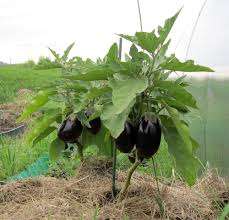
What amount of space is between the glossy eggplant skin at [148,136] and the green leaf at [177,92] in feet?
0.41

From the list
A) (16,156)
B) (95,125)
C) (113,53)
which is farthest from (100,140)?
(16,156)

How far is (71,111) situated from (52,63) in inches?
9.8

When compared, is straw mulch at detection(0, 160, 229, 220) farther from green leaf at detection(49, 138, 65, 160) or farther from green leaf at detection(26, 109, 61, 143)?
green leaf at detection(26, 109, 61, 143)

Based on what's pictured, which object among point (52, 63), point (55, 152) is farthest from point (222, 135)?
point (52, 63)

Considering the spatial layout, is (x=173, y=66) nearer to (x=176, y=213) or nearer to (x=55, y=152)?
(x=176, y=213)

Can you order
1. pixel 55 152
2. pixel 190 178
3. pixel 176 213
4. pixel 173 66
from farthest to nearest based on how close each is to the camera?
1. pixel 55 152
2. pixel 176 213
3. pixel 190 178
4. pixel 173 66

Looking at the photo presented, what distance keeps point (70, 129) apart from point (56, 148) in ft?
1.17

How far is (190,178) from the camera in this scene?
2.46 meters

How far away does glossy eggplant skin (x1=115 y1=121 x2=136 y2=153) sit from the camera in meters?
2.38

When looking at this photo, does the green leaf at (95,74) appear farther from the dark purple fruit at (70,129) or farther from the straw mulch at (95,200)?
the straw mulch at (95,200)

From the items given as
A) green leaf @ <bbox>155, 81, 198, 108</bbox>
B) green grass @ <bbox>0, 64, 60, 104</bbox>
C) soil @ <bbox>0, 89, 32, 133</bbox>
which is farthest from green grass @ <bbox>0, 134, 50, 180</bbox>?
green grass @ <bbox>0, 64, 60, 104</bbox>

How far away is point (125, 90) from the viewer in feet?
7.15

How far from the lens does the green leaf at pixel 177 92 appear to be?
2299mm

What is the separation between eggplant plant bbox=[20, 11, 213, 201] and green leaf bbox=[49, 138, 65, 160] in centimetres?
24
